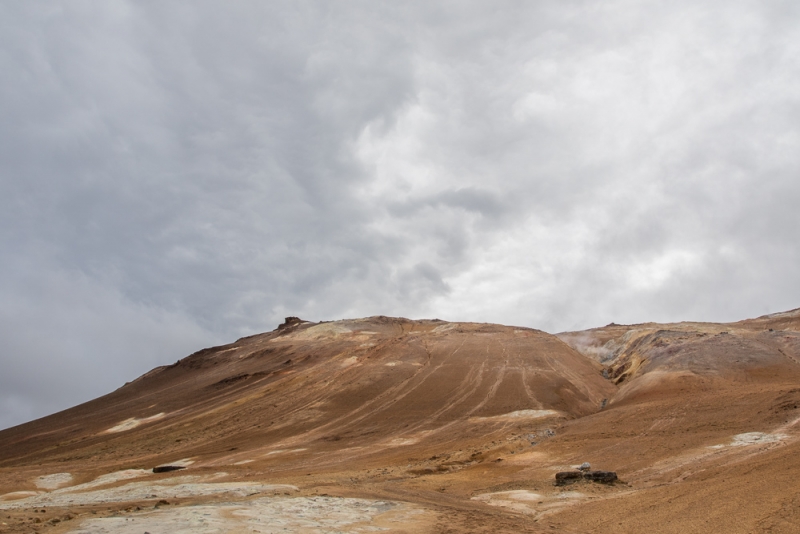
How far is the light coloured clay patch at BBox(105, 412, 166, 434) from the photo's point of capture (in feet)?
160

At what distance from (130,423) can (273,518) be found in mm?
45786

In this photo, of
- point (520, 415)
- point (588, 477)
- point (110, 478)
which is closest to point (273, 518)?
point (588, 477)

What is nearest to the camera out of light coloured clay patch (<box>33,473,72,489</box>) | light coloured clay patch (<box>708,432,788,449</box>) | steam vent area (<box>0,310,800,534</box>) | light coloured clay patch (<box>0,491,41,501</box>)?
steam vent area (<box>0,310,800,534</box>)

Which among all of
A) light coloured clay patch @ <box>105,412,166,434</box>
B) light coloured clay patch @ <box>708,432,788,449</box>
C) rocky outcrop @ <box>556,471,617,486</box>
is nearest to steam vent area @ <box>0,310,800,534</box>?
rocky outcrop @ <box>556,471,617,486</box>

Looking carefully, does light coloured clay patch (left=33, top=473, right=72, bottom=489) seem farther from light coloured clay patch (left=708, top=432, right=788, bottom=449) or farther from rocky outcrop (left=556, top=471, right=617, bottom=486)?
light coloured clay patch (left=708, top=432, right=788, bottom=449)

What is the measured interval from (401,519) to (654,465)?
15.3 m

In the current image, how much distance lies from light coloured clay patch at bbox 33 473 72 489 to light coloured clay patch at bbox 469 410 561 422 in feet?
86.3

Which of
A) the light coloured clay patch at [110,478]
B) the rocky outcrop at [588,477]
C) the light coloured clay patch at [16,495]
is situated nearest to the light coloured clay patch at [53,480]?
the light coloured clay patch at [110,478]

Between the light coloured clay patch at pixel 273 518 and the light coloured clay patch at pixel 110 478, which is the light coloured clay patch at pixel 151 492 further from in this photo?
the light coloured clay patch at pixel 273 518

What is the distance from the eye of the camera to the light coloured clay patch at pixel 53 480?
93.8 feet

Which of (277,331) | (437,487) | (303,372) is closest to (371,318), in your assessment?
(277,331)

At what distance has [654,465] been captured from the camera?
23422 mm

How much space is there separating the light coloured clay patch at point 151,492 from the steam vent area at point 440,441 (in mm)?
190

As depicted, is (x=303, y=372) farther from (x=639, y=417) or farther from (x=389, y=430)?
(x=639, y=417)
